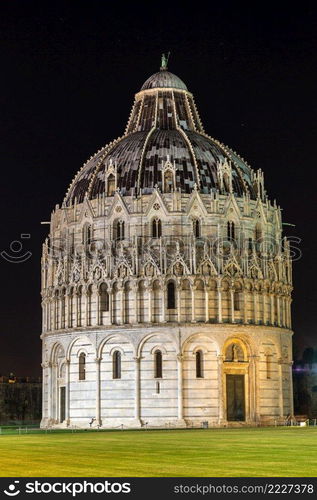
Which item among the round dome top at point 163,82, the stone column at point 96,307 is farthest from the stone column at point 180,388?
the round dome top at point 163,82

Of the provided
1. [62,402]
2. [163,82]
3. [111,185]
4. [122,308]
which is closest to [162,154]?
[111,185]

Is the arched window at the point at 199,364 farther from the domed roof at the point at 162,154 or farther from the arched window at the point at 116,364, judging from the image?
the domed roof at the point at 162,154

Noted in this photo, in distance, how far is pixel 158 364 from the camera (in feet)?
302

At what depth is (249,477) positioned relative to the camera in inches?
1235

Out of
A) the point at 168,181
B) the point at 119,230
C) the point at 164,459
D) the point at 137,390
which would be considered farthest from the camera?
the point at 168,181

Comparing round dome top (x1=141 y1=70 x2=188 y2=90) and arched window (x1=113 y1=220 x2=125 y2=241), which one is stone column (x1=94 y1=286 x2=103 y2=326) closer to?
arched window (x1=113 y1=220 x2=125 y2=241)

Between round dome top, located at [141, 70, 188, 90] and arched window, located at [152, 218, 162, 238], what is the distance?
17922 mm

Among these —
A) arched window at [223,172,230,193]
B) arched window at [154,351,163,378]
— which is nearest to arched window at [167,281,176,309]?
arched window at [154,351,163,378]

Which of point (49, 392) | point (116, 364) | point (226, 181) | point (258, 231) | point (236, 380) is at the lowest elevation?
point (49, 392)

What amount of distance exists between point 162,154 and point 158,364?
67.3 ft

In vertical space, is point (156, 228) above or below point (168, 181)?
below

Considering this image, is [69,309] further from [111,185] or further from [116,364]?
[111,185]

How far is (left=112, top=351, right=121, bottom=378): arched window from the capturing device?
92938mm

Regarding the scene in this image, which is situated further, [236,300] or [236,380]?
[236,300]
